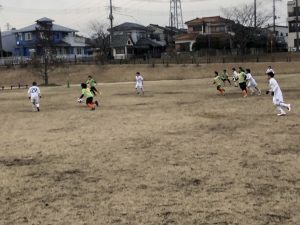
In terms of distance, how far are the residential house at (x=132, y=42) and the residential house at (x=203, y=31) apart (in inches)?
193

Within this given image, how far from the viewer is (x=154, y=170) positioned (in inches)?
371

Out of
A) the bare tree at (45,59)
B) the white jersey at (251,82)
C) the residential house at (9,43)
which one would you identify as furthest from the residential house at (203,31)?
the white jersey at (251,82)

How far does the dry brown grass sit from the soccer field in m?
35.2

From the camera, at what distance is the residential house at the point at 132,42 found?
8125 centimetres

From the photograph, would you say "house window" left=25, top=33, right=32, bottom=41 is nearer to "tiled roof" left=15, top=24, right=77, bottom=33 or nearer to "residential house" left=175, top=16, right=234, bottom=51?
"tiled roof" left=15, top=24, right=77, bottom=33

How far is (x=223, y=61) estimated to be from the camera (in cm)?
5700

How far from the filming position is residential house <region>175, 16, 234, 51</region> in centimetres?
7662

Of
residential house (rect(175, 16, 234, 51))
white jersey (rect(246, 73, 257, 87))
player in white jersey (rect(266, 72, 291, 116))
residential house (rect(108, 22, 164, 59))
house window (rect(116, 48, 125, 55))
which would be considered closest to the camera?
player in white jersey (rect(266, 72, 291, 116))

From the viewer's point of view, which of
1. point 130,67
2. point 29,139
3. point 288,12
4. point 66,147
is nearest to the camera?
point 66,147

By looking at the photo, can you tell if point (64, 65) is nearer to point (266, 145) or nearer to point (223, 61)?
point (223, 61)

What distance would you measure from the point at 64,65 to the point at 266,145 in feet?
172

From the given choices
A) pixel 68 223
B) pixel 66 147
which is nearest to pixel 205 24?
pixel 66 147

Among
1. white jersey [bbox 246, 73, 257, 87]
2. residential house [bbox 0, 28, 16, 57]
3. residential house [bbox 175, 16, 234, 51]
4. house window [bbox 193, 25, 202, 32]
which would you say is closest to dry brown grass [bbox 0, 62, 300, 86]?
residential house [bbox 175, 16, 234, 51]

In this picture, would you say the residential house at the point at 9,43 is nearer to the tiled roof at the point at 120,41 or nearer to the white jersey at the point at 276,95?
the tiled roof at the point at 120,41
